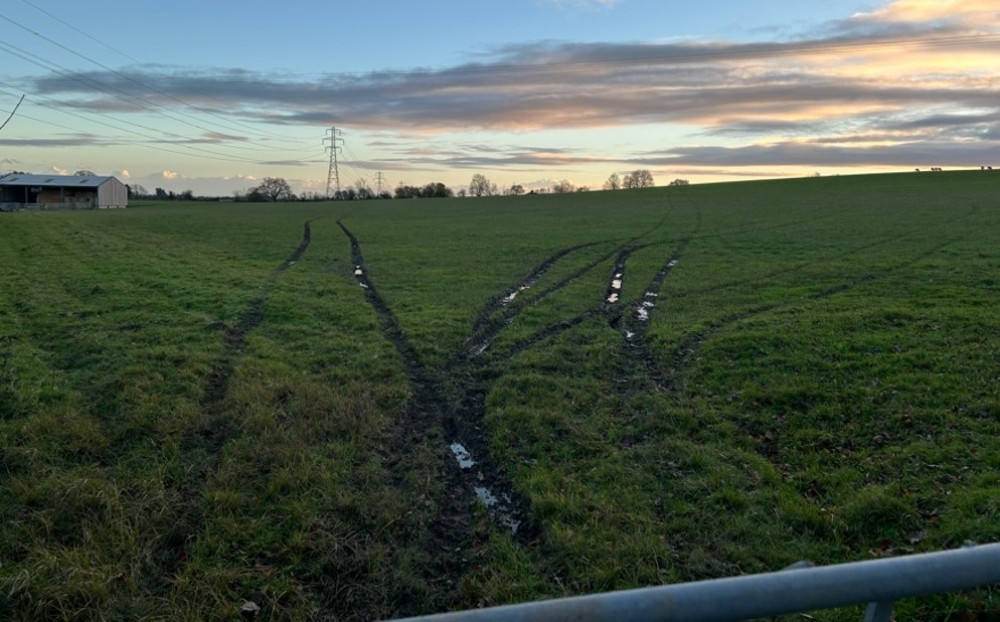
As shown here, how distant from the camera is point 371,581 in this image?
6.18 meters

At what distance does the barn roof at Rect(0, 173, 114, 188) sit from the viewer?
103375 mm

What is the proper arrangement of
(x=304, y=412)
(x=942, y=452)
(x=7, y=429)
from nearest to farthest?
(x=942, y=452) → (x=7, y=429) → (x=304, y=412)

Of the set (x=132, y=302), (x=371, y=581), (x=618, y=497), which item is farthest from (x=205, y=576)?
(x=132, y=302)

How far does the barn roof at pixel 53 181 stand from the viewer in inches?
4070

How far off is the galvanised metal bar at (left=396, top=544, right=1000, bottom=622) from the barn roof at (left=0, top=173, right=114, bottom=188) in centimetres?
12061

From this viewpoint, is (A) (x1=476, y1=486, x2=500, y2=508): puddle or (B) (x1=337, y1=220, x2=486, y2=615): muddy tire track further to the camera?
(A) (x1=476, y1=486, x2=500, y2=508): puddle

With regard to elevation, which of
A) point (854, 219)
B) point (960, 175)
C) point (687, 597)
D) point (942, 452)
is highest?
point (960, 175)

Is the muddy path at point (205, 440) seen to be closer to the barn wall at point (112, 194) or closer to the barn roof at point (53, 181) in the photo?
the barn wall at point (112, 194)

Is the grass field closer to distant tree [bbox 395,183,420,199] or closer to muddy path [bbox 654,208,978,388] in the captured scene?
muddy path [bbox 654,208,978,388]

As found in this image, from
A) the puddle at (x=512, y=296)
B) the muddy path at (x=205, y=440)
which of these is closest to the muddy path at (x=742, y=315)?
the puddle at (x=512, y=296)

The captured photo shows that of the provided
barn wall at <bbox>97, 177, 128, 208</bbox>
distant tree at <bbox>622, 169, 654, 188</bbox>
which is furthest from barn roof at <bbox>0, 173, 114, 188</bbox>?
distant tree at <bbox>622, 169, 654, 188</bbox>

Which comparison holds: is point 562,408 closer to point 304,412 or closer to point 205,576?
point 304,412

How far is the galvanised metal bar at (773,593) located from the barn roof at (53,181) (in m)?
121

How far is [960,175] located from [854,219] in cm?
6726
